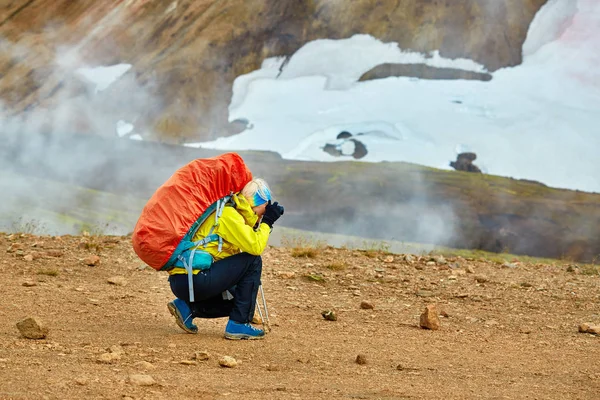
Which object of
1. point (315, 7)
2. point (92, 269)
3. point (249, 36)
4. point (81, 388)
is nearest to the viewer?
point (81, 388)

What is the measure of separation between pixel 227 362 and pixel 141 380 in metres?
0.89

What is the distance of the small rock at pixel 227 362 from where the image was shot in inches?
228

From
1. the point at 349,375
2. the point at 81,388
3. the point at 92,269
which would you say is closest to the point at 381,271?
the point at 92,269

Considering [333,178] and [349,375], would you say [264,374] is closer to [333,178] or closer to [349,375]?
[349,375]

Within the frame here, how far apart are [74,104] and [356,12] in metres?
19.4

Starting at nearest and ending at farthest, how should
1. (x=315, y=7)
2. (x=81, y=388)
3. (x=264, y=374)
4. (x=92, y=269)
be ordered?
(x=81, y=388)
(x=264, y=374)
(x=92, y=269)
(x=315, y=7)

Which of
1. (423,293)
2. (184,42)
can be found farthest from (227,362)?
(184,42)

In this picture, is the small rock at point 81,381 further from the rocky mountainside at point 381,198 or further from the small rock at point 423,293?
the rocky mountainside at point 381,198

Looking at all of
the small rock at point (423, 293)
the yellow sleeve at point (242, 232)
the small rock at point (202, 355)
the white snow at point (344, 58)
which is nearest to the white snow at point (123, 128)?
the white snow at point (344, 58)

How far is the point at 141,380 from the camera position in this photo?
198 inches

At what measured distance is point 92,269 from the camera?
34.2 feet

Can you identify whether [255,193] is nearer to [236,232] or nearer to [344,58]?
[236,232]

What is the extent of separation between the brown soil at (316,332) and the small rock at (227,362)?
0.04m

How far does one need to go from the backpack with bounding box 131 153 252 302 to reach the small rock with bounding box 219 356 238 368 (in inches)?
30.5
